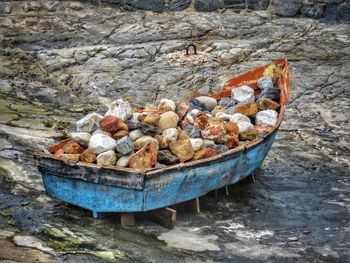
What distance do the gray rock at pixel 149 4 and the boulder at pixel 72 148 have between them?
322 inches

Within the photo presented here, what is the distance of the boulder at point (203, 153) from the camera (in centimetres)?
698

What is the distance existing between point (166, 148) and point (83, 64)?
617 cm

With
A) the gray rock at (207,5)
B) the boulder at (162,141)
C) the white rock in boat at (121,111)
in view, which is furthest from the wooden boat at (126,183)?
the gray rock at (207,5)

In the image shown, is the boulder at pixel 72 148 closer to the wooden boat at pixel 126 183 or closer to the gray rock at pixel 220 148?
the wooden boat at pixel 126 183

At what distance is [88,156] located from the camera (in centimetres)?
657

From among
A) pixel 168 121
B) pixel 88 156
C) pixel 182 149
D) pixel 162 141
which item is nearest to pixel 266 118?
pixel 168 121

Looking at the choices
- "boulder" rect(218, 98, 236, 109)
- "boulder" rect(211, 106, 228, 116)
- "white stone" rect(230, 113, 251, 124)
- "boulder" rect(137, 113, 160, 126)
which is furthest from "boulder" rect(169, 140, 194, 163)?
"boulder" rect(218, 98, 236, 109)

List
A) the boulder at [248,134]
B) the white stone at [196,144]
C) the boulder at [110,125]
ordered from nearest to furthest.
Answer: the boulder at [110,125], the white stone at [196,144], the boulder at [248,134]

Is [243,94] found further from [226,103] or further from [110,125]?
[110,125]

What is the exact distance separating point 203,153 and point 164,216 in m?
0.85

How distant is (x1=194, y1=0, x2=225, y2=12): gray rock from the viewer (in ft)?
47.1

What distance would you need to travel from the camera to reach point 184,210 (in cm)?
729

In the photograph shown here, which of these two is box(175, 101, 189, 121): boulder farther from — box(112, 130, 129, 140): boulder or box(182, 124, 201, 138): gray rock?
box(112, 130, 129, 140): boulder

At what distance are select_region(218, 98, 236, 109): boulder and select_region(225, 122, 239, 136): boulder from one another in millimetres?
935
